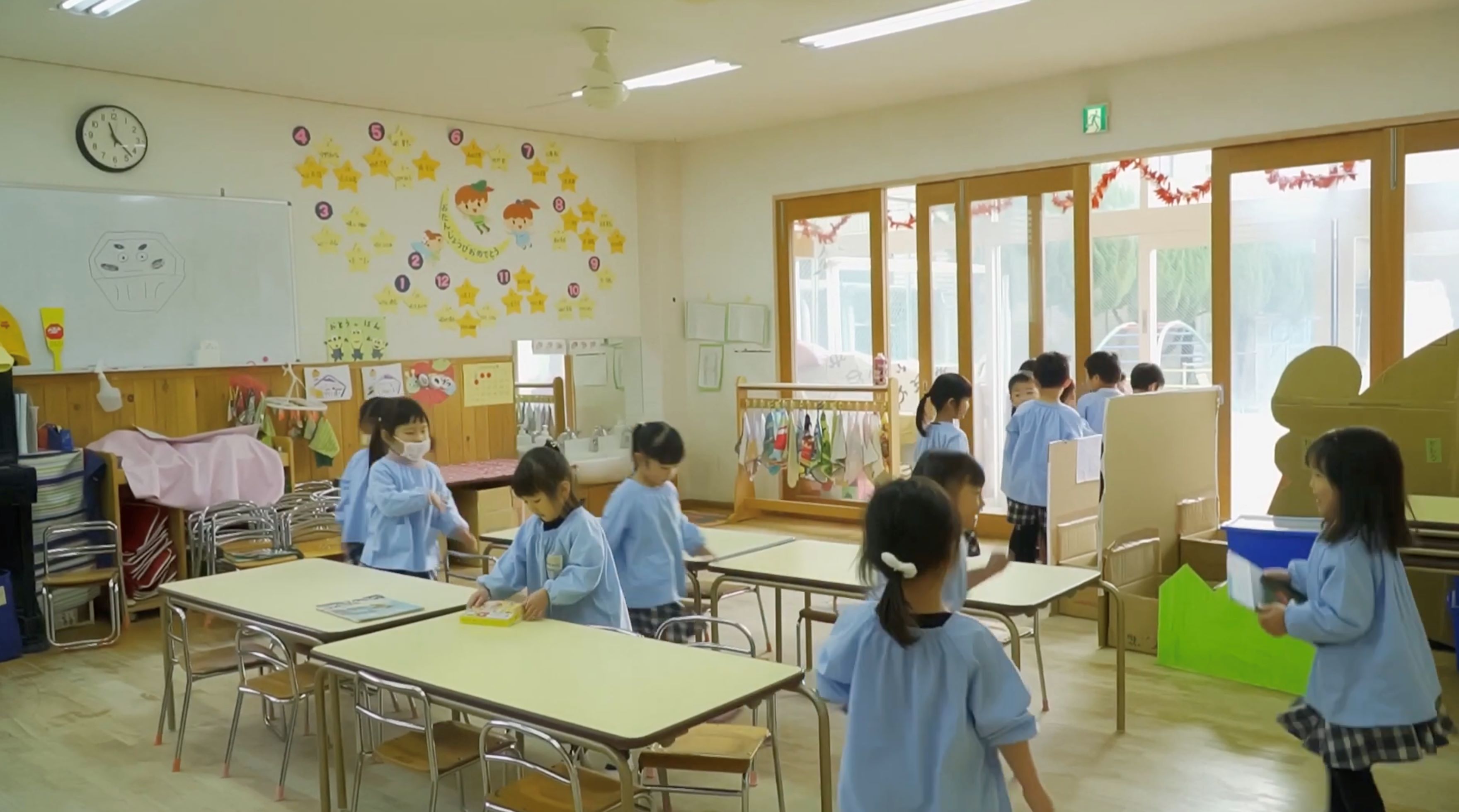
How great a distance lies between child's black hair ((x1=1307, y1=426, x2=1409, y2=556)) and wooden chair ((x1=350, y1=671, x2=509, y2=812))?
6.87 ft

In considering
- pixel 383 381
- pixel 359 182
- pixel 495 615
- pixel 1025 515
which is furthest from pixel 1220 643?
pixel 359 182

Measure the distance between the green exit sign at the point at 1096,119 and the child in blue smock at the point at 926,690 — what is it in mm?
5423

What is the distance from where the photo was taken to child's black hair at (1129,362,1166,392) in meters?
6.07

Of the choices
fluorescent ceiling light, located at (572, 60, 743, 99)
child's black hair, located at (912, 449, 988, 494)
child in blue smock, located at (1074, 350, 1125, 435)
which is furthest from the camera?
fluorescent ceiling light, located at (572, 60, 743, 99)

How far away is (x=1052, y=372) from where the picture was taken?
5543 mm

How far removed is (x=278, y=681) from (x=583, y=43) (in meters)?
3.55

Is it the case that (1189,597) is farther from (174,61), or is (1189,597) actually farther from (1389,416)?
(174,61)

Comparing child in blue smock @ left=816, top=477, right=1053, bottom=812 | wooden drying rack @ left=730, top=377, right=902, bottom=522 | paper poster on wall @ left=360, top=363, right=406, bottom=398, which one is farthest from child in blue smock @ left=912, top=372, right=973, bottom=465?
paper poster on wall @ left=360, top=363, right=406, bottom=398

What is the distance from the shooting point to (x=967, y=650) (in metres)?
2.00

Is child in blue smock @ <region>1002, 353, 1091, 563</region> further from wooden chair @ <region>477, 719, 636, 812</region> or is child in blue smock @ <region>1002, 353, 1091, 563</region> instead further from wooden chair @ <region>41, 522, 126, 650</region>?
wooden chair @ <region>41, 522, 126, 650</region>

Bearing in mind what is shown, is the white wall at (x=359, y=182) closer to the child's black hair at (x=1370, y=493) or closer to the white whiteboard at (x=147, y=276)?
the white whiteboard at (x=147, y=276)

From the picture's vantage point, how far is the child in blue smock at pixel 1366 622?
103 inches

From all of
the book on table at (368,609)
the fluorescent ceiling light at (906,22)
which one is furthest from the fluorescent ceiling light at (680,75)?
the book on table at (368,609)

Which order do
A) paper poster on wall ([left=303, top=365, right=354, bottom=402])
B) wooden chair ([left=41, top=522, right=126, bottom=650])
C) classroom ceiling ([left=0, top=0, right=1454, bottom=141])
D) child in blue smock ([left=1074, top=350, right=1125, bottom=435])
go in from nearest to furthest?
classroom ceiling ([left=0, top=0, right=1454, bottom=141])
wooden chair ([left=41, top=522, right=126, bottom=650])
child in blue smock ([left=1074, top=350, right=1125, bottom=435])
paper poster on wall ([left=303, top=365, right=354, bottom=402])
